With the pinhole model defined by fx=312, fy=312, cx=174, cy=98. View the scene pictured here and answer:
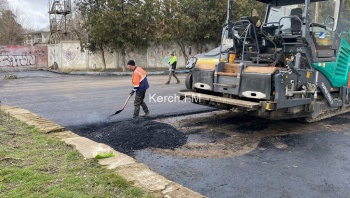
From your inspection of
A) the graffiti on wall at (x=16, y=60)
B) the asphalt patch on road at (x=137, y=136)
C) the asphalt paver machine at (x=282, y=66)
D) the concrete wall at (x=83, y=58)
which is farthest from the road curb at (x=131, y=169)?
the graffiti on wall at (x=16, y=60)

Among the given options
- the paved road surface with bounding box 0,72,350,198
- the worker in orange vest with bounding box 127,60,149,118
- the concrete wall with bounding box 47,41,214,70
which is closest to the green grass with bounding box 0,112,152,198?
the paved road surface with bounding box 0,72,350,198

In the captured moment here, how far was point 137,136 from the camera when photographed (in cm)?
574

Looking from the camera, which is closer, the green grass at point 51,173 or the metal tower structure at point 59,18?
the green grass at point 51,173

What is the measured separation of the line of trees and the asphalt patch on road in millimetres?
16698

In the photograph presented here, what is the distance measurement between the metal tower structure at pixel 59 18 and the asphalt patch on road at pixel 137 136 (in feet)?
78.5

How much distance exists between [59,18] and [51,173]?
2781 cm

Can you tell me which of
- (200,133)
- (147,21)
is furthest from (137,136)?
(147,21)

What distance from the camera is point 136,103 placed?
295 inches

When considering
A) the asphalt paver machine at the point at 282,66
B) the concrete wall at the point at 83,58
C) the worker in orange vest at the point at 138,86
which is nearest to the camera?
the asphalt paver machine at the point at 282,66

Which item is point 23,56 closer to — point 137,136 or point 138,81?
point 138,81

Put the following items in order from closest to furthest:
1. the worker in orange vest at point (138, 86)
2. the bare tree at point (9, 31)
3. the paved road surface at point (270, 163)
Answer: the paved road surface at point (270, 163), the worker in orange vest at point (138, 86), the bare tree at point (9, 31)

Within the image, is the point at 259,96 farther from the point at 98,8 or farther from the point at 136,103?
the point at 98,8

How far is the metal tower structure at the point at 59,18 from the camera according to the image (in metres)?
27.5

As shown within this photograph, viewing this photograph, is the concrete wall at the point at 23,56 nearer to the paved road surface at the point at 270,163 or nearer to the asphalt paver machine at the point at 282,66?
the paved road surface at the point at 270,163
